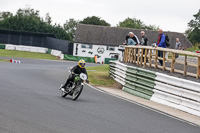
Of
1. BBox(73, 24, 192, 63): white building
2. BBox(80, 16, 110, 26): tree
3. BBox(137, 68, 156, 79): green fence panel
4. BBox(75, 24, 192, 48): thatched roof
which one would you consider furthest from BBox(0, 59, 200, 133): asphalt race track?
BBox(80, 16, 110, 26): tree

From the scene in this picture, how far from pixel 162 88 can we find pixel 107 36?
6962 centimetres

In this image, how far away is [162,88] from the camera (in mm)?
Result: 15516

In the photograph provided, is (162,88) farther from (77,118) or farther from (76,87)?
(77,118)

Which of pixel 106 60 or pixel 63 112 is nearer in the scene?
pixel 63 112

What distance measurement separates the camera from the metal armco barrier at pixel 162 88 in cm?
1348

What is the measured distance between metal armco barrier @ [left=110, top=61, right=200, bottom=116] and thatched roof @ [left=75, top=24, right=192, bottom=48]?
2487 inches

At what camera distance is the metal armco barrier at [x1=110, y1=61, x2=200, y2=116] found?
1348cm

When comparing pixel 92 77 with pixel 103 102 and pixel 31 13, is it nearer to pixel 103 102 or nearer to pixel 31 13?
pixel 103 102

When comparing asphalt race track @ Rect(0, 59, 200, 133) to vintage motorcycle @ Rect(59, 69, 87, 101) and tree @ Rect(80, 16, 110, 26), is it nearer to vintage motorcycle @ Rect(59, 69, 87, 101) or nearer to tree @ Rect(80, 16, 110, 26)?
vintage motorcycle @ Rect(59, 69, 87, 101)

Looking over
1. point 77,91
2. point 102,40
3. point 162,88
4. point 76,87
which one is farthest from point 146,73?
point 102,40

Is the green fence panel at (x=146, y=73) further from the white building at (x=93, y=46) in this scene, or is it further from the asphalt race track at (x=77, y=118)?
the white building at (x=93, y=46)

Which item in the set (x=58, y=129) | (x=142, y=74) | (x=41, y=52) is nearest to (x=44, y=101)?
(x=58, y=129)

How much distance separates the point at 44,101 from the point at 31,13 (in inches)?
6235

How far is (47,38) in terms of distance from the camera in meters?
72.1
